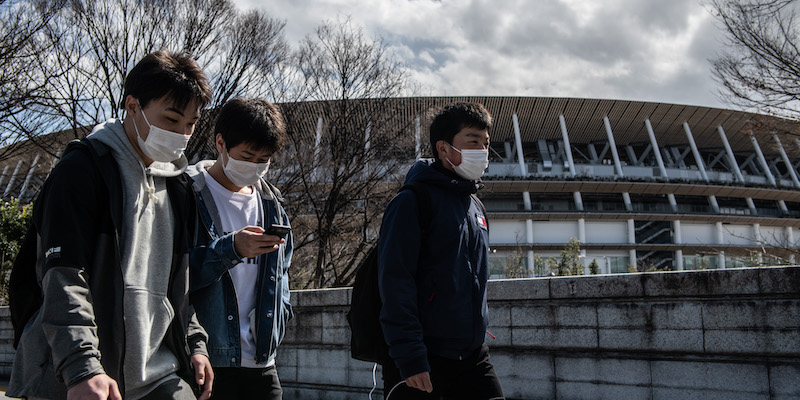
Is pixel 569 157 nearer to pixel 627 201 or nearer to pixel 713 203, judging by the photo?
pixel 627 201

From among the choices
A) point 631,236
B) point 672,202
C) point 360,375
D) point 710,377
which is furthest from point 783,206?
point 710,377

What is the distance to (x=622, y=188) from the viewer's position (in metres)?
48.8

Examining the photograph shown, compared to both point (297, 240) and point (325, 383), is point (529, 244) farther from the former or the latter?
point (325, 383)

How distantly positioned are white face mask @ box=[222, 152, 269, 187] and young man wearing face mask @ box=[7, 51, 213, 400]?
1.31 feet

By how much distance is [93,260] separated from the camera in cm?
179

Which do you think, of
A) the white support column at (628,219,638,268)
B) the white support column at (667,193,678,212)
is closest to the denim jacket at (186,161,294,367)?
the white support column at (628,219,638,268)

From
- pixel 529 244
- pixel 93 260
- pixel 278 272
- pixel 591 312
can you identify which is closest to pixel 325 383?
pixel 591 312

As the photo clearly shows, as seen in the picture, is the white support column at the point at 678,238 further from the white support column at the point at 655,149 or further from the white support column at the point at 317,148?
the white support column at the point at 317,148

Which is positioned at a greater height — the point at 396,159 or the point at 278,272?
the point at 396,159

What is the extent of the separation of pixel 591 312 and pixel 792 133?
11380 mm

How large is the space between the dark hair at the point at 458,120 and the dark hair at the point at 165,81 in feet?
4.09

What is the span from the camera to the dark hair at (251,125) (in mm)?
2602

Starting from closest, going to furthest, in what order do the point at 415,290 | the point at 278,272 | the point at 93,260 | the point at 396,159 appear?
the point at 93,260
the point at 415,290
the point at 278,272
the point at 396,159

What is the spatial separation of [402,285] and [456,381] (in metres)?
0.51
